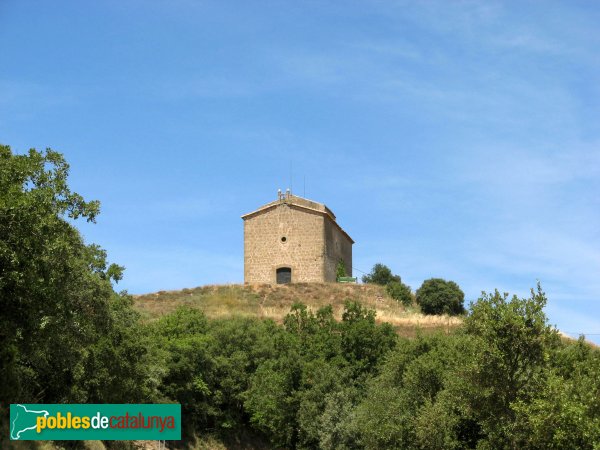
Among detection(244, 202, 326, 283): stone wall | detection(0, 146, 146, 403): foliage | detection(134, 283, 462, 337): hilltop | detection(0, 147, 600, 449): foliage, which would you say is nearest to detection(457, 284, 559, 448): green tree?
detection(0, 147, 600, 449): foliage

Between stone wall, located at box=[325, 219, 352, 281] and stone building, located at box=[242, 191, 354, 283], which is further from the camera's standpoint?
stone wall, located at box=[325, 219, 352, 281]

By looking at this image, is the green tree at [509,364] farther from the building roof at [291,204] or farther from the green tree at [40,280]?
the building roof at [291,204]

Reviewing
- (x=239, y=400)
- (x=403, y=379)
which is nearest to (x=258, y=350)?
(x=239, y=400)

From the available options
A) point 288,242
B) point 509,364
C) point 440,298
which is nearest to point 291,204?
point 288,242

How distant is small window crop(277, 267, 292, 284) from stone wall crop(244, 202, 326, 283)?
16.5 inches

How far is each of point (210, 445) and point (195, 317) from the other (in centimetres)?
1001

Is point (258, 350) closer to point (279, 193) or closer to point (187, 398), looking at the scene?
point (187, 398)

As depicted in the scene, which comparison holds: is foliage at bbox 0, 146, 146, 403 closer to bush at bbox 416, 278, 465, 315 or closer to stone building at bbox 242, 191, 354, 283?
stone building at bbox 242, 191, 354, 283

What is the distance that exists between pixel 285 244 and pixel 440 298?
57.2ft

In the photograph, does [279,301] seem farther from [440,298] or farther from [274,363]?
[440,298]

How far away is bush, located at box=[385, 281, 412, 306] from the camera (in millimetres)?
85569

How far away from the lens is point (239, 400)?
61688 millimetres

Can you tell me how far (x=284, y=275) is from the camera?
277 ft

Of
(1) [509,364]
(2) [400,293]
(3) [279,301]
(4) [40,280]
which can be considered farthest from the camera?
(2) [400,293]
